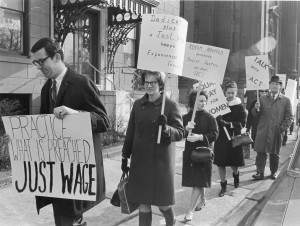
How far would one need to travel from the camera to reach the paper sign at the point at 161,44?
147 inches

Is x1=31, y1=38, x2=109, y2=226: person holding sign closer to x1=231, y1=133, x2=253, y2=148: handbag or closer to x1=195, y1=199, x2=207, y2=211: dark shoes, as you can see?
x1=195, y1=199, x2=207, y2=211: dark shoes

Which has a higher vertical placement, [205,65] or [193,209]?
[205,65]

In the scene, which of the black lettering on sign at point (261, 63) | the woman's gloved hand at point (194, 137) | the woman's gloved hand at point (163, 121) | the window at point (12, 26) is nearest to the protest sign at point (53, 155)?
the woman's gloved hand at point (163, 121)

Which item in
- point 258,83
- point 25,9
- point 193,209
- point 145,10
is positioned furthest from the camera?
point 145,10

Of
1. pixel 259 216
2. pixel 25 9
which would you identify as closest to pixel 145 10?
pixel 25 9

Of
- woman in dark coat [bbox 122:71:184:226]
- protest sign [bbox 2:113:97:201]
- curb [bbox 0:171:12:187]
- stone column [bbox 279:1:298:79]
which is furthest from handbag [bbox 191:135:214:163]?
stone column [bbox 279:1:298:79]

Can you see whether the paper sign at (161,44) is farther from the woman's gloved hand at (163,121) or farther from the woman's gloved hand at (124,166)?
the woman's gloved hand at (124,166)

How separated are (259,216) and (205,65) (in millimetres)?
2753

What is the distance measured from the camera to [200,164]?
4.73 meters

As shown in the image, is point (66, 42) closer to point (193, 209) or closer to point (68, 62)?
point (68, 62)

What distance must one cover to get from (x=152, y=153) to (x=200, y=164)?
1.32 metres

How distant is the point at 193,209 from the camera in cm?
478

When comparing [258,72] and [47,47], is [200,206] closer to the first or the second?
[47,47]

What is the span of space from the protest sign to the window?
6567 millimetres
